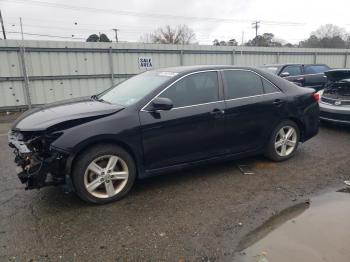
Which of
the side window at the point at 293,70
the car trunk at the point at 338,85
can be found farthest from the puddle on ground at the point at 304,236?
the side window at the point at 293,70

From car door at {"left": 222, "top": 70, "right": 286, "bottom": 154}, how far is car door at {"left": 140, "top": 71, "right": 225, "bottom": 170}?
0.56 ft

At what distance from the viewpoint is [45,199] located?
11.8 feet

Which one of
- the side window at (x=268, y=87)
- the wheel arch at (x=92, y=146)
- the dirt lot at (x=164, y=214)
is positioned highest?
the side window at (x=268, y=87)

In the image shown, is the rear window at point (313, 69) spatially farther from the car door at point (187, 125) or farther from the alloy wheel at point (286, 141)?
the car door at point (187, 125)

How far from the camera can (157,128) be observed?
3.64 m

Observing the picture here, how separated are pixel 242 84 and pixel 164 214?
2.31 m

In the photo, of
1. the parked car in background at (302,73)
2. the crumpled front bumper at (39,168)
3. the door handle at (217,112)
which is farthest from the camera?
the parked car in background at (302,73)

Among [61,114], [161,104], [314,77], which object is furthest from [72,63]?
[314,77]

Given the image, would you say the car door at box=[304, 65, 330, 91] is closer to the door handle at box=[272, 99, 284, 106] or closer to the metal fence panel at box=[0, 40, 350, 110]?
the metal fence panel at box=[0, 40, 350, 110]

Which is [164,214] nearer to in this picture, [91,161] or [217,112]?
[91,161]

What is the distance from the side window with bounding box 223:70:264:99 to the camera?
4.29 m

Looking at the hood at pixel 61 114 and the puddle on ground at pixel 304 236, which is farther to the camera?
the hood at pixel 61 114

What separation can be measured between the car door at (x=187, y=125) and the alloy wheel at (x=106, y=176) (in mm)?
336

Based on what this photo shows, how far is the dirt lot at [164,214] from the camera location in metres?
2.61
